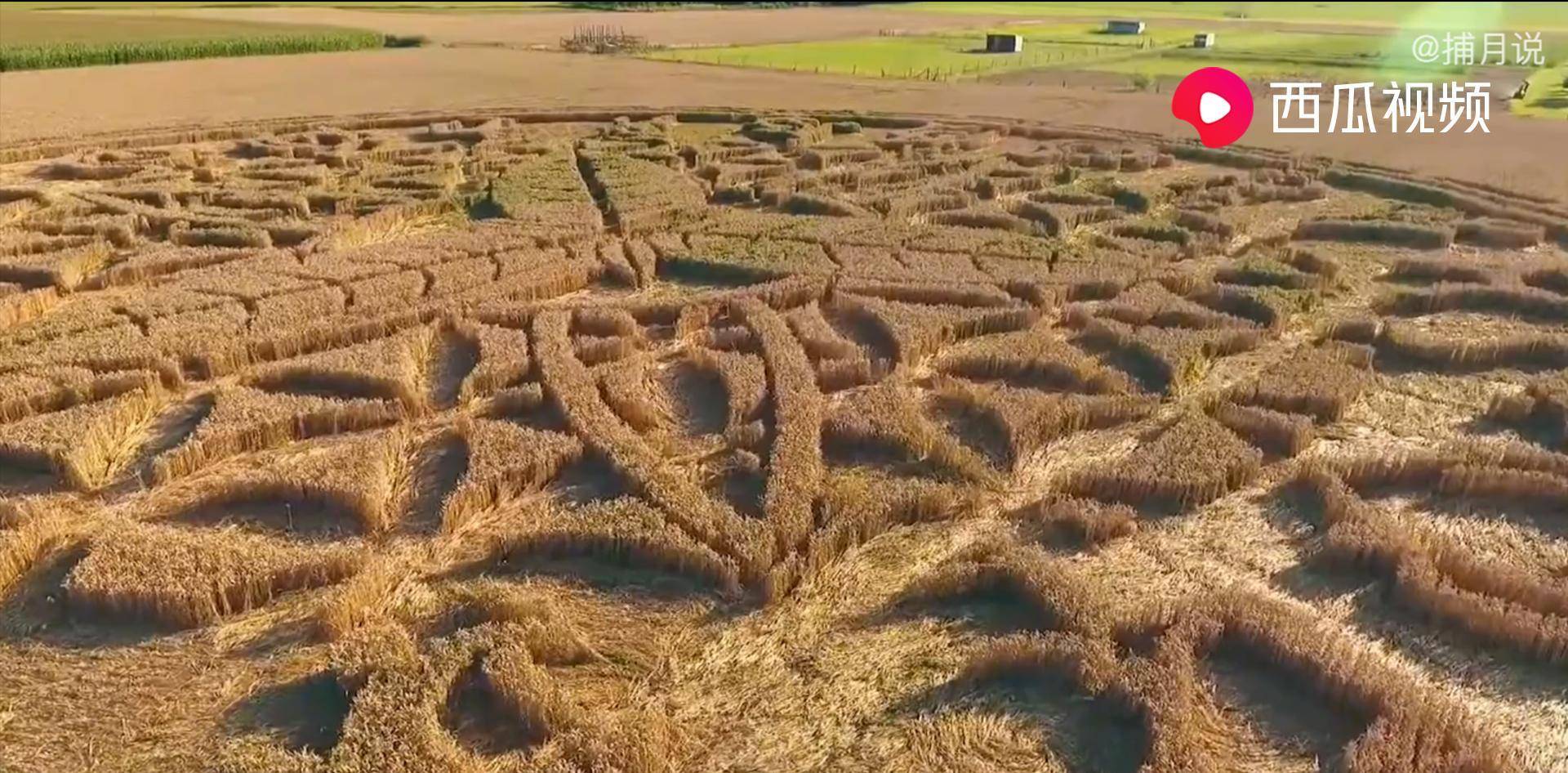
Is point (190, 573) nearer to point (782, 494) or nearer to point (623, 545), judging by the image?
point (623, 545)

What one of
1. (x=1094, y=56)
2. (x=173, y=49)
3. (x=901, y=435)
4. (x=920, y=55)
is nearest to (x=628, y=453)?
(x=901, y=435)

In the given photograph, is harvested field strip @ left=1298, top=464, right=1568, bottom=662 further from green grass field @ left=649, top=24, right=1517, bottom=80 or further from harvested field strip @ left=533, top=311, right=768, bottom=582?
green grass field @ left=649, top=24, right=1517, bottom=80

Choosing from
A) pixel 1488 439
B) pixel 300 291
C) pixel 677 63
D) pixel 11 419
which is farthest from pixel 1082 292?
pixel 677 63

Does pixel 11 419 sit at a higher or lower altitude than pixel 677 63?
lower

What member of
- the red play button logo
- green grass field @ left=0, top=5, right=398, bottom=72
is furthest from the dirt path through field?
green grass field @ left=0, top=5, right=398, bottom=72

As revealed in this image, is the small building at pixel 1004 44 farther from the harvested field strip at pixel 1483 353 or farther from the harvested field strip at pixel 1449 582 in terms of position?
the harvested field strip at pixel 1449 582

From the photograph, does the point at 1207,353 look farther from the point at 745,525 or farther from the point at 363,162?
the point at 363,162

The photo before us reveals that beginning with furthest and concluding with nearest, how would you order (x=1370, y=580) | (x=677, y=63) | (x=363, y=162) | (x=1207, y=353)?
(x=677, y=63)
(x=363, y=162)
(x=1207, y=353)
(x=1370, y=580)
